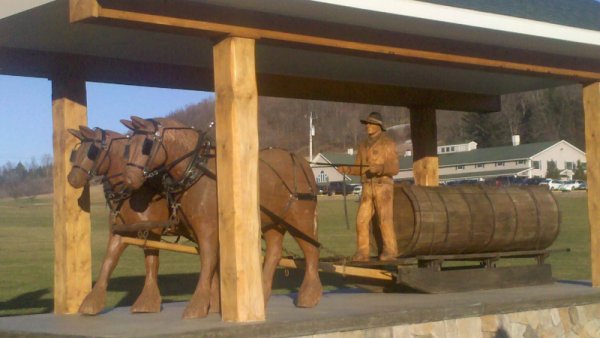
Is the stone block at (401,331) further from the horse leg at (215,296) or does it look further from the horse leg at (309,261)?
the horse leg at (215,296)

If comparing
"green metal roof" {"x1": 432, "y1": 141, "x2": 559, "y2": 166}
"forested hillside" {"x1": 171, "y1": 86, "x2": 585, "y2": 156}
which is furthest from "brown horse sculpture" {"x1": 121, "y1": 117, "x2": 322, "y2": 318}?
"green metal roof" {"x1": 432, "y1": 141, "x2": 559, "y2": 166}

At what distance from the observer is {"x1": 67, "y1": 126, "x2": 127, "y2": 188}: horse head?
953 centimetres

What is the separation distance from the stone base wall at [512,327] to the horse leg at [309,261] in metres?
1.05

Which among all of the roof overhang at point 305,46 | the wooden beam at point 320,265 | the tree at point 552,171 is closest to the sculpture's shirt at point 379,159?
the roof overhang at point 305,46

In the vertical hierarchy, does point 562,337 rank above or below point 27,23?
below

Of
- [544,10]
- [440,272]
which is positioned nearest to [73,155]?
[440,272]

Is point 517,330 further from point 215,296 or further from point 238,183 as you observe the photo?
point 238,183

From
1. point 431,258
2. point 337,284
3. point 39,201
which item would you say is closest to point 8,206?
point 39,201

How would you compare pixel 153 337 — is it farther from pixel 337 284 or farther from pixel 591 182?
pixel 337 284

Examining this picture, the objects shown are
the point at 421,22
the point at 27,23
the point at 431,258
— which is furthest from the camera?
the point at 431,258

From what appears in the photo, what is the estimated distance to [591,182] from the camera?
12.2m

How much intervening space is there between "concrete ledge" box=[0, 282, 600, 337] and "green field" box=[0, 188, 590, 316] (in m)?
1.07

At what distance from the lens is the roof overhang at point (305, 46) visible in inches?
338

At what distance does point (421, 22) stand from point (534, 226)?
14.1 ft
